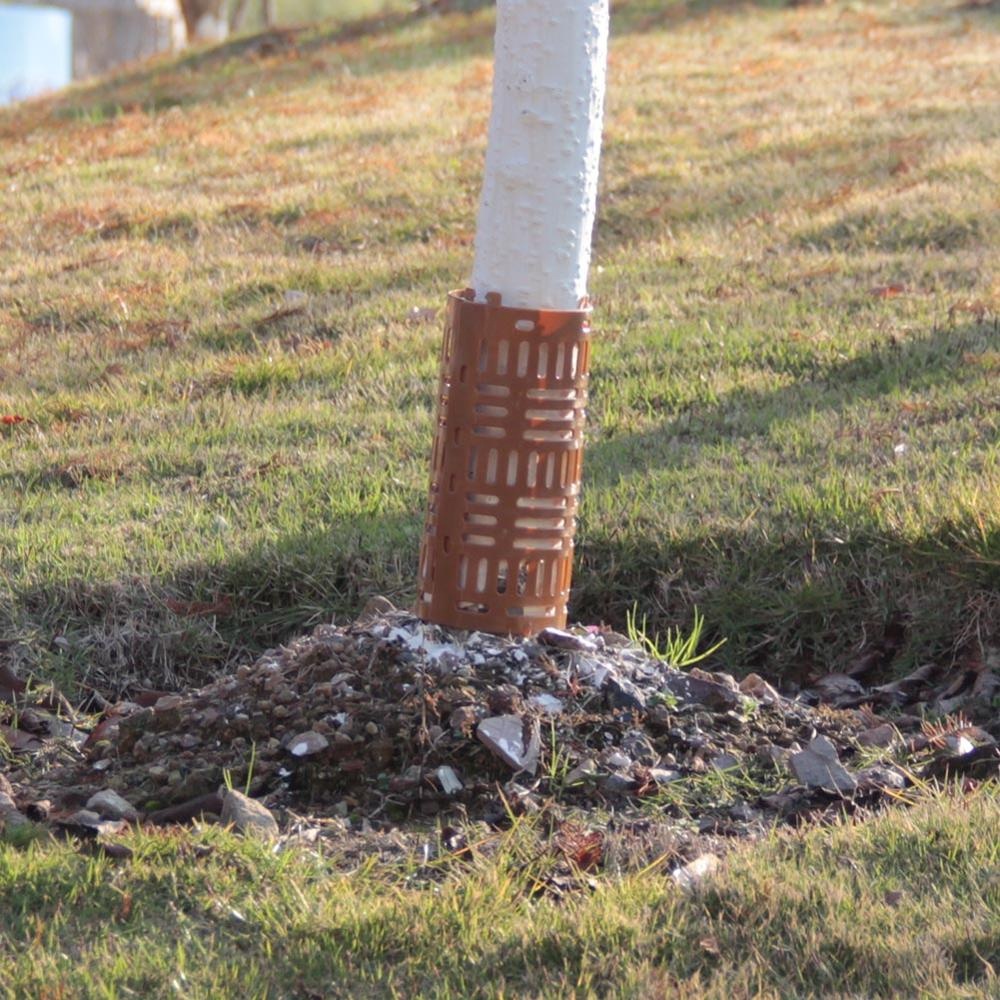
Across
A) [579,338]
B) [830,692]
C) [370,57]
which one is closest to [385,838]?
[579,338]

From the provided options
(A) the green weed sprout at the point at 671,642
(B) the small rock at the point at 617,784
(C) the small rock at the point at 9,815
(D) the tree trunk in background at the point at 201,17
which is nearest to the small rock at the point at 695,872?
(B) the small rock at the point at 617,784

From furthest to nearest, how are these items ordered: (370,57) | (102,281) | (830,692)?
1. (370,57)
2. (102,281)
3. (830,692)

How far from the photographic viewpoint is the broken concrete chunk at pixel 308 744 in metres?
3.50

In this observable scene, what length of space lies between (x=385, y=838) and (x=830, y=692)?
1536mm

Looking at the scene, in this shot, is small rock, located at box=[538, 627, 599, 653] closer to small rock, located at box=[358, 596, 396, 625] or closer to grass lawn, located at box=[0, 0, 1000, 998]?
small rock, located at box=[358, 596, 396, 625]

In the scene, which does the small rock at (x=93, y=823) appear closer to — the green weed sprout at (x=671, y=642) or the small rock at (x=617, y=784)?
the small rock at (x=617, y=784)

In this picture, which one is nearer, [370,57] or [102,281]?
[102,281]

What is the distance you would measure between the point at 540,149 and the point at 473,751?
138 cm

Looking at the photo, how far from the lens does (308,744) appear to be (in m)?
3.50

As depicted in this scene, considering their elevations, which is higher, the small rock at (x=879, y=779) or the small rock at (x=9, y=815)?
the small rock at (x=879, y=779)

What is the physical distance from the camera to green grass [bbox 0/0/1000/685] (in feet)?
14.9

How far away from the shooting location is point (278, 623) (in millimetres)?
4609

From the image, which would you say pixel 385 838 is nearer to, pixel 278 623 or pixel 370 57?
pixel 278 623

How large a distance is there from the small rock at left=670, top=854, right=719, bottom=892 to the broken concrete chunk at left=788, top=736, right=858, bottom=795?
484 millimetres
